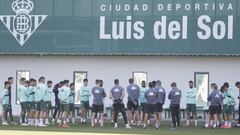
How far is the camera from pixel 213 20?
31.4 metres

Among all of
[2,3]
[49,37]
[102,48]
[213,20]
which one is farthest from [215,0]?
[2,3]

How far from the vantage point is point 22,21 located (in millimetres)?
34000

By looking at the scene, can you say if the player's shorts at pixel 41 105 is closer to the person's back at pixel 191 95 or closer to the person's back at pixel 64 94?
the person's back at pixel 64 94

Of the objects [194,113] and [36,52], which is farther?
[36,52]

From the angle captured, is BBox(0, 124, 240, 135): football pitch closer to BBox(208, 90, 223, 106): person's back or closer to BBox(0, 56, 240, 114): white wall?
BBox(208, 90, 223, 106): person's back

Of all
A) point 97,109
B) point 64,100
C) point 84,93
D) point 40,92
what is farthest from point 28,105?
point 97,109

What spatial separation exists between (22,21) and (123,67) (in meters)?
5.37

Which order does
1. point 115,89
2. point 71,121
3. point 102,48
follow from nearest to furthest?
point 115,89 → point 71,121 → point 102,48

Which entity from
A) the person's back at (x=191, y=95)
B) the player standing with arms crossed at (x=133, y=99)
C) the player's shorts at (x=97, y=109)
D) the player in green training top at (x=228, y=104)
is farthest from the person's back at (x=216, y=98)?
the player's shorts at (x=97, y=109)

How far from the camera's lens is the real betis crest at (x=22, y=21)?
1331 inches

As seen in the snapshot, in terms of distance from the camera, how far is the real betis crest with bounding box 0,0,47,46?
111 feet

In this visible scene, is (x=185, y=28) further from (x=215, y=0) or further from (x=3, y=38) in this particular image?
(x=3, y=38)

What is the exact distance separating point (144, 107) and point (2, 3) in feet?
33.1

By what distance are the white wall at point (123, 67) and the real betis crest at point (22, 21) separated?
1.10m
